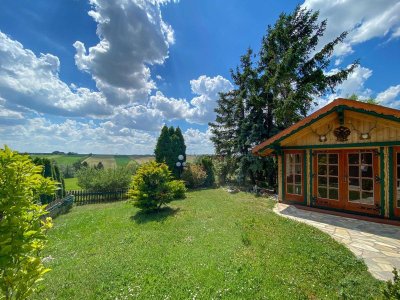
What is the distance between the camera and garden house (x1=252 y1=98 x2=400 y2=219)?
766cm

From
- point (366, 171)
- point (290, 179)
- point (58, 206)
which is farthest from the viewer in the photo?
point (58, 206)

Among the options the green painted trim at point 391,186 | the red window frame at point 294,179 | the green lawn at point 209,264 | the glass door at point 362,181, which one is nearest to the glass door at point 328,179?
the glass door at point 362,181

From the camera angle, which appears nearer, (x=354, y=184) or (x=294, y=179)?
(x=354, y=184)

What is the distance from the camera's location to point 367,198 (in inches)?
322

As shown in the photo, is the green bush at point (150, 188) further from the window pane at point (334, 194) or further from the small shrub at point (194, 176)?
the small shrub at point (194, 176)

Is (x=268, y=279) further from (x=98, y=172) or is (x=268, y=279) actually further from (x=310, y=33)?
(x=98, y=172)

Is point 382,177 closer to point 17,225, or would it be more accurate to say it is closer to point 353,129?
point 353,129

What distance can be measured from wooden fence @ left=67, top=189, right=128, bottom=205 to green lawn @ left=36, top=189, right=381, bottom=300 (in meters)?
10.5

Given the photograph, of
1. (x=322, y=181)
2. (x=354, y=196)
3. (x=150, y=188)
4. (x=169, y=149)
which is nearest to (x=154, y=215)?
(x=150, y=188)

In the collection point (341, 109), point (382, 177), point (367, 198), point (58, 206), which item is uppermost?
point (341, 109)

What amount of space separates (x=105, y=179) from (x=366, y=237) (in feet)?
63.0

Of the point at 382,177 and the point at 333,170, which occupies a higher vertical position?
the point at 333,170

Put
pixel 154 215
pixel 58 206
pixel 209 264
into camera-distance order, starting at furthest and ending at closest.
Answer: pixel 58 206
pixel 154 215
pixel 209 264

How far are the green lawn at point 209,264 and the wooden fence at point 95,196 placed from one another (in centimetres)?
1053
